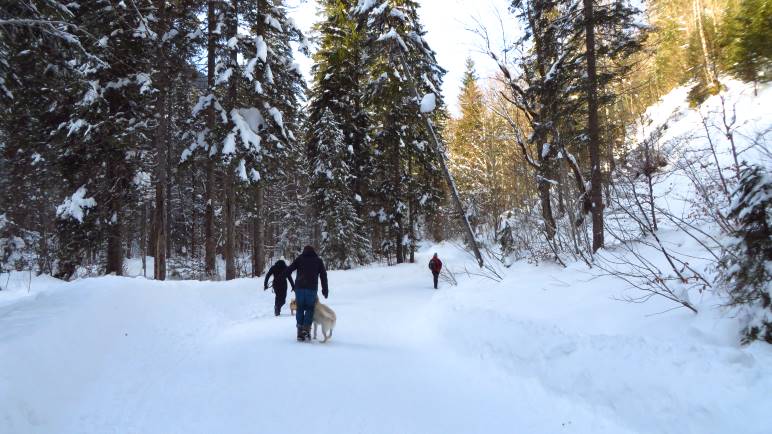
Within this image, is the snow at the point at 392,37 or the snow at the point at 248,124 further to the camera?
the snow at the point at 392,37

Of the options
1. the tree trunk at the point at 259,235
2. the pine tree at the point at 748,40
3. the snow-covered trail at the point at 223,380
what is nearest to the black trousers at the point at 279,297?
the snow-covered trail at the point at 223,380

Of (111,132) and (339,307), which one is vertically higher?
(111,132)

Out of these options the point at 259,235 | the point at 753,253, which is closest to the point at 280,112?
the point at 259,235

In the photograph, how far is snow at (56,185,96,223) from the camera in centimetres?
1386

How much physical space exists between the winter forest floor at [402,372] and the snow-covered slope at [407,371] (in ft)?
0.06

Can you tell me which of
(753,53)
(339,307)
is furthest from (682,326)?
(753,53)

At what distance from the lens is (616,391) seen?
421 centimetres

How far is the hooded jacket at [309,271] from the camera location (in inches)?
311

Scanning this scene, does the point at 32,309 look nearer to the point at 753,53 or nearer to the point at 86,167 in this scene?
the point at 86,167

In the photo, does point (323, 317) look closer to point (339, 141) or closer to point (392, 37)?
point (392, 37)

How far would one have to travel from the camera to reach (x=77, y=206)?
1397cm

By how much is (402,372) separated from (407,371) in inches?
4.5

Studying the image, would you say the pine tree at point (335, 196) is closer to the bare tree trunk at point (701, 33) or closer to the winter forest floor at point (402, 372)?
the winter forest floor at point (402, 372)

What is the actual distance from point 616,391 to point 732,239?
1.90m
